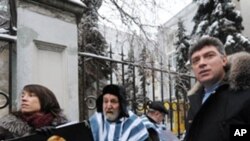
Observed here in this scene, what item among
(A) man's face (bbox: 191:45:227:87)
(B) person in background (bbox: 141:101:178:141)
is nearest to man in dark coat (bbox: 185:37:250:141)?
(A) man's face (bbox: 191:45:227:87)

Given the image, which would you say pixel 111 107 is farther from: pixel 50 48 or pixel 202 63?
pixel 202 63

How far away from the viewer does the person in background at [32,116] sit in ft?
10.2

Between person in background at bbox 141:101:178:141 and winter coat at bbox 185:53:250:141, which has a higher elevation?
winter coat at bbox 185:53:250:141

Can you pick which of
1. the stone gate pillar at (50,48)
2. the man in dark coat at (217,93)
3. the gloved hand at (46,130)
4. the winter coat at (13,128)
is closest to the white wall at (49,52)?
the stone gate pillar at (50,48)

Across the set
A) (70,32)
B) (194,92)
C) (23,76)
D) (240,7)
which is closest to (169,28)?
(70,32)

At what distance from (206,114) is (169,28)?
635 centimetres

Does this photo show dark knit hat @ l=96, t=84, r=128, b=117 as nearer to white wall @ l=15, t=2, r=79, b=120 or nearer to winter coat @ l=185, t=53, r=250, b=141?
white wall @ l=15, t=2, r=79, b=120

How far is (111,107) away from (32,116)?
892 millimetres

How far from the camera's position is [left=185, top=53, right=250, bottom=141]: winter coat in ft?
7.91

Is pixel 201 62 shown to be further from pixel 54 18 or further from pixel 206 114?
pixel 54 18

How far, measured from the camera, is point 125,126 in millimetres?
3957

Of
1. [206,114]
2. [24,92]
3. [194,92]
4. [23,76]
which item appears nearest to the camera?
[206,114]

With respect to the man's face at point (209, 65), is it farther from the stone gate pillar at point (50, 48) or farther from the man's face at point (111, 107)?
the stone gate pillar at point (50, 48)

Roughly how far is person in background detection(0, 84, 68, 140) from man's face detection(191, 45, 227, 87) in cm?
118
